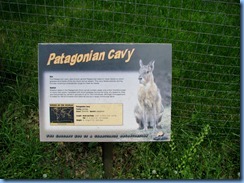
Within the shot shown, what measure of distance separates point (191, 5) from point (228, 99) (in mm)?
1275

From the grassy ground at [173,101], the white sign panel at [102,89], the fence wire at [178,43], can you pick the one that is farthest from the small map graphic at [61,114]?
the fence wire at [178,43]

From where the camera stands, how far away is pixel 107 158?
335 centimetres

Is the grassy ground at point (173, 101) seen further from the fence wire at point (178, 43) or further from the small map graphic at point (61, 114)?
the small map graphic at point (61, 114)

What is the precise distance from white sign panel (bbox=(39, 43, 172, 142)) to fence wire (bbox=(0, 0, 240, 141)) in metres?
0.64

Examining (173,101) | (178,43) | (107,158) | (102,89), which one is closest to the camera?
(102,89)

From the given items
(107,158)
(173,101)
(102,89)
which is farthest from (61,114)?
(173,101)

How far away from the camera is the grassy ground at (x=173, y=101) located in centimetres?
354

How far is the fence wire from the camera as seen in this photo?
3881mm

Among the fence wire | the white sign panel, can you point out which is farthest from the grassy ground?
the white sign panel

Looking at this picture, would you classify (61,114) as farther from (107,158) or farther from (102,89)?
(107,158)

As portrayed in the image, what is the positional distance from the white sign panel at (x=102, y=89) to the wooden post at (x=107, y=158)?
0.45 feet

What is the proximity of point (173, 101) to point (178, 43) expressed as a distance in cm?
62

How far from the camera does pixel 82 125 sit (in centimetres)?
315

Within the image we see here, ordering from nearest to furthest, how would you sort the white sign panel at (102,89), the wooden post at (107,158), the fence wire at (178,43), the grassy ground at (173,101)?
the white sign panel at (102,89) < the wooden post at (107,158) < the grassy ground at (173,101) < the fence wire at (178,43)
